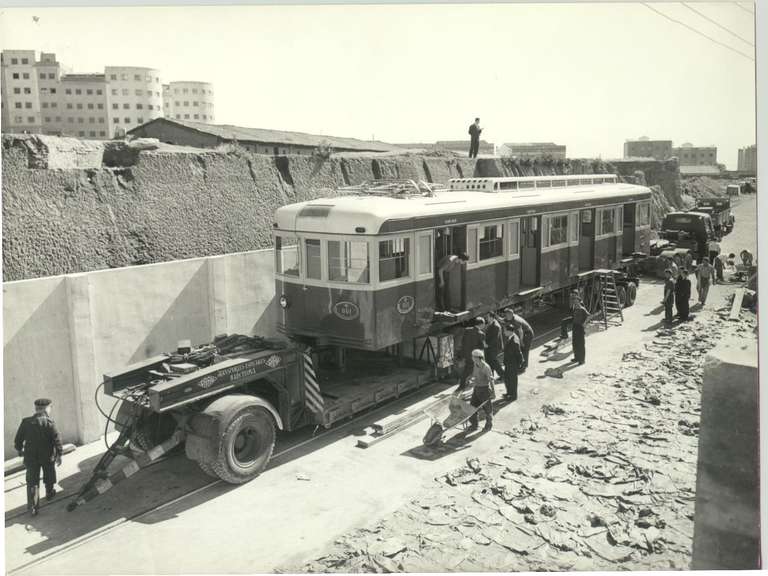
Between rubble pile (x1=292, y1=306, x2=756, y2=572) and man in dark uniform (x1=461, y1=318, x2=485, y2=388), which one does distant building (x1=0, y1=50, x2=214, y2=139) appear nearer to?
man in dark uniform (x1=461, y1=318, x2=485, y2=388)

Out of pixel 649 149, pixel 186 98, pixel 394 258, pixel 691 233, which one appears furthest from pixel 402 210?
pixel 649 149

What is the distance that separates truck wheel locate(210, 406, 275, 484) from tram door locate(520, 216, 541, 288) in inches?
302

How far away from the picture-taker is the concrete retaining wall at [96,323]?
9.06 metres

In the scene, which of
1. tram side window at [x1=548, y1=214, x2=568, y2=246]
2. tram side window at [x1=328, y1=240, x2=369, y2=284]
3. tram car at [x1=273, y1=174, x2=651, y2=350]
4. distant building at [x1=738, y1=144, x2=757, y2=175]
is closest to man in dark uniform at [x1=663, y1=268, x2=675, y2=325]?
tram side window at [x1=548, y1=214, x2=568, y2=246]

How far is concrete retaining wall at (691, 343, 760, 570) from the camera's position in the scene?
6145mm

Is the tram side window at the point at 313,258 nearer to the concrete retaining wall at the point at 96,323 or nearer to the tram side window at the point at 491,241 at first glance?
the concrete retaining wall at the point at 96,323

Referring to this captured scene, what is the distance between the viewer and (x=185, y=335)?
11.6m

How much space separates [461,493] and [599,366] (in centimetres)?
617

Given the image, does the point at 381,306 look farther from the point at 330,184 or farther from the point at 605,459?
the point at 330,184

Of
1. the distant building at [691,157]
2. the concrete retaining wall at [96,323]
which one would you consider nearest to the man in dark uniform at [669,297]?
the concrete retaining wall at [96,323]

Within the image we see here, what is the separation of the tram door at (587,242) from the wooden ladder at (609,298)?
1.51 ft

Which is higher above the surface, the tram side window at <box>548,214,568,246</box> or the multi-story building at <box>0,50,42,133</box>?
the multi-story building at <box>0,50,42,133</box>

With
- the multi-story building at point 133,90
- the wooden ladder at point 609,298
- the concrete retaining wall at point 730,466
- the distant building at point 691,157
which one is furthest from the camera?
the distant building at point 691,157

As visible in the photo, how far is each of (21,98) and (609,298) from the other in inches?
736
